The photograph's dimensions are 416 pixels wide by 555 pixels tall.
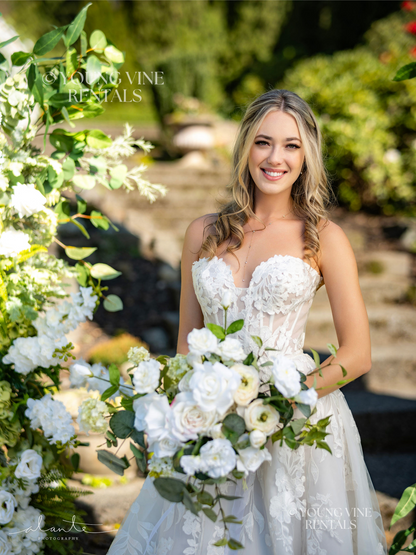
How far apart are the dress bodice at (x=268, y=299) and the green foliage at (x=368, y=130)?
14.7 feet

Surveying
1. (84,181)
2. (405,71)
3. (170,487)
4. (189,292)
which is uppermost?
(405,71)

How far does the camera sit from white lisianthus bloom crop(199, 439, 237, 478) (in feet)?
3.89

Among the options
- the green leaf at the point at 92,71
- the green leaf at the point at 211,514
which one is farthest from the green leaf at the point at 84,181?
the green leaf at the point at 211,514

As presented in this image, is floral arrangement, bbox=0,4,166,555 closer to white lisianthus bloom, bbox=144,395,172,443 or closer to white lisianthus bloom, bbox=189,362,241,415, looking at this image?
white lisianthus bloom, bbox=144,395,172,443

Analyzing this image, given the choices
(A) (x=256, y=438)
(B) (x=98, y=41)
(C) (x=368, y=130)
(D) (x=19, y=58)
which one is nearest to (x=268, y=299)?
(A) (x=256, y=438)

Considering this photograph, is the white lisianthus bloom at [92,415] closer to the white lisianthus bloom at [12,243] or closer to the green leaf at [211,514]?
the green leaf at [211,514]

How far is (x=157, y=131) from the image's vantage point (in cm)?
1240

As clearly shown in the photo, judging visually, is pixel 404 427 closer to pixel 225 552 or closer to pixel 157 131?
pixel 225 552

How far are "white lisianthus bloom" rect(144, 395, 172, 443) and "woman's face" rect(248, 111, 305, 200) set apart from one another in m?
1.03

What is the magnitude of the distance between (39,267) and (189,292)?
672 millimetres

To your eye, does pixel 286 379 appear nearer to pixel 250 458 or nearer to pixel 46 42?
pixel 250 458

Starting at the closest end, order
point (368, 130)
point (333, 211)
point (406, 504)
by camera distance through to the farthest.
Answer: point (406, 504)
point (368, 130)
point (333, 211)

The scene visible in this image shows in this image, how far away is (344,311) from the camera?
178 cm

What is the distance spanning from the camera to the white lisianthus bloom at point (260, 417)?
1.26 meters
